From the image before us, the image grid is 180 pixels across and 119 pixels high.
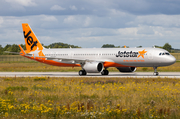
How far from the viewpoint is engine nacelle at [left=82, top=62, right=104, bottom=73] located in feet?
134

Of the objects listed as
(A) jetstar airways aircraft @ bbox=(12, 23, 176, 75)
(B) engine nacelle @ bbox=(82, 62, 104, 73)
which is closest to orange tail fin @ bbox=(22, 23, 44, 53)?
(A) jetstar airways aircraft @ bbox=(12, 23, 176, 75)

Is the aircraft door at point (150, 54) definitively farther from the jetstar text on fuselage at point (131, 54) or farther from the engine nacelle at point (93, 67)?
the engine nacelle at point (93, 67)

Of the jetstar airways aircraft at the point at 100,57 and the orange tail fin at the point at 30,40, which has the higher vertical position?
the orange tail fin at the point at 30,40

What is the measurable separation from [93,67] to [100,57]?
360 cm

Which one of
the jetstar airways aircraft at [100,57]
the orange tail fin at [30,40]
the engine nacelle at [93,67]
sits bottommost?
the engine nacelle at [93,67]

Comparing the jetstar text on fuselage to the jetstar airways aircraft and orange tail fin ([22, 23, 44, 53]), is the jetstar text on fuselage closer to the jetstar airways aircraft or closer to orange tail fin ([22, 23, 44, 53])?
the jetstar airways aircraft

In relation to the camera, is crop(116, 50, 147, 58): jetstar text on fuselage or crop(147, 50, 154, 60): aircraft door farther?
crop(116, 50, 147, 58): jetstar text on fuselage

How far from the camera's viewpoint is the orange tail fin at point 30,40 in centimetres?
5153

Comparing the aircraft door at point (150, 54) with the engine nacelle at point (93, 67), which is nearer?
the aircraft door at point (150, 54)

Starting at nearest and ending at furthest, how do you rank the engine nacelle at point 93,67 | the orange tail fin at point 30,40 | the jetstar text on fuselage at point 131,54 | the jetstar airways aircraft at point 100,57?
the jetstar airways aircraft at point 100,57 < the jetstar text on fuselage at point 131,54 < the engine nacelle at point 93,67 < the orange tail fin at point 30,40

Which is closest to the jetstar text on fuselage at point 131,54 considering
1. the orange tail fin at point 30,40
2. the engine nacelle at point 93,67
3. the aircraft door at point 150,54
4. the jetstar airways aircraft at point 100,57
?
the jetstar airways aircraft at point 100,57

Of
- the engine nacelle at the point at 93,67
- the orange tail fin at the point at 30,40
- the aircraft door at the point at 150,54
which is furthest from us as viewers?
the orange tail fin at the point at 30,40

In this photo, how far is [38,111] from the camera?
43.7ft

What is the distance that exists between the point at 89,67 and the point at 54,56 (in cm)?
972
